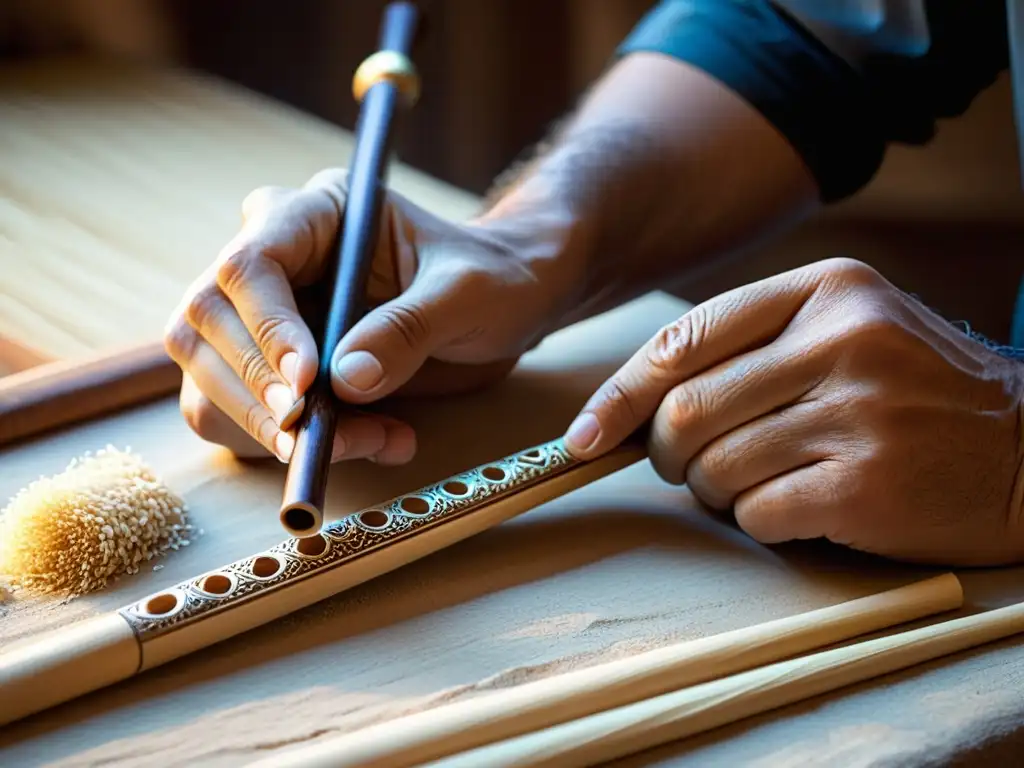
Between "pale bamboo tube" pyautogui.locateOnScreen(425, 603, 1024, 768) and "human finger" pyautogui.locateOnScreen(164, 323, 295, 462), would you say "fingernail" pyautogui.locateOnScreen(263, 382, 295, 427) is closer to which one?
"human finger" pyautogui.locateOnScreen(164, 323, 295, 462)

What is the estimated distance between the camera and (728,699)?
58cm

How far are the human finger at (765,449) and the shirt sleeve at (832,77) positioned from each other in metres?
0.43

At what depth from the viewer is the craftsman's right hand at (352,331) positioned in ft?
2.34

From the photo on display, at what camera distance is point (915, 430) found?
0.69 m

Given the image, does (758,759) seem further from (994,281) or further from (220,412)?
(994,281)

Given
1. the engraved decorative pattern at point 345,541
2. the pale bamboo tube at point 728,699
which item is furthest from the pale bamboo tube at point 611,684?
the engraved decorative pattern at point 345,541

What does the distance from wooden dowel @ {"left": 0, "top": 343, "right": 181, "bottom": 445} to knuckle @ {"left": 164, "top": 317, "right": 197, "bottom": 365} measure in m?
0.12

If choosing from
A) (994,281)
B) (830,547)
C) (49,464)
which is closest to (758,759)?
(830,547)

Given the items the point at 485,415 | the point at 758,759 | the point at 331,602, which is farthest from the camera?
the point at 485,415

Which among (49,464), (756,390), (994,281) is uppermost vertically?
(756,390)

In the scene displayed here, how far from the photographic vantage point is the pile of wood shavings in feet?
2.19

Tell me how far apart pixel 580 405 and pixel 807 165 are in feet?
1.18

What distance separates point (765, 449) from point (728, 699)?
185mm

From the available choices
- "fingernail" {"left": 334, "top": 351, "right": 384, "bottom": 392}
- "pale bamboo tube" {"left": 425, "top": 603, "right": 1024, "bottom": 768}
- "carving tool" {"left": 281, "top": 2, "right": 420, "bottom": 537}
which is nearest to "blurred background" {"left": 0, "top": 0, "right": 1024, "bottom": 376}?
"carving tool" {"left": 281, "top": 2, "right": 420, "bottom": 537}
